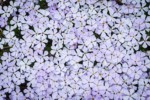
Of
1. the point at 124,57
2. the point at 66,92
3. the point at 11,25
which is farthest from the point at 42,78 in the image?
the point at 124,57

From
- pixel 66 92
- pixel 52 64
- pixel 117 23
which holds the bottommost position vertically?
pixel 66 92

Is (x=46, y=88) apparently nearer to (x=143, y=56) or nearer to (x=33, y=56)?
(x=33, y=56)

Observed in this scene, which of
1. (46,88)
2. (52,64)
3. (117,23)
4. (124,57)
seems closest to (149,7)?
(117,23)

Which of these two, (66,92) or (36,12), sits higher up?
(36,12)

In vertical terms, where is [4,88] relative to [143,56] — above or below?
below

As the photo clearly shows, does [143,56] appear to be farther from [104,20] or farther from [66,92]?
[66,92]
